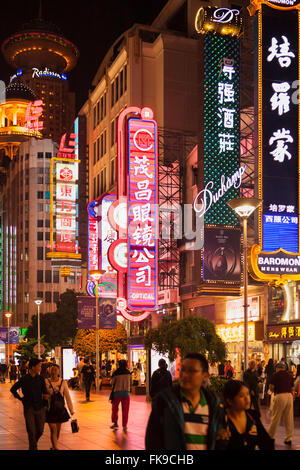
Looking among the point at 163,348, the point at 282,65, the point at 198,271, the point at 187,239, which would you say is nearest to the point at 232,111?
the point at 282,65

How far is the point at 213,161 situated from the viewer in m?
36.4

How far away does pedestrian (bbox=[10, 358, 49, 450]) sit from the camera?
12906mm

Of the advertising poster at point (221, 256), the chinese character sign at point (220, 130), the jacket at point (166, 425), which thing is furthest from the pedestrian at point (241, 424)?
the chinese character sign at point (220, 130)

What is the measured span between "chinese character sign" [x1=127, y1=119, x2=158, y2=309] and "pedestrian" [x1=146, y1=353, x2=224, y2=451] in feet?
114

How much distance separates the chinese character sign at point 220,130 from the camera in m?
36.3

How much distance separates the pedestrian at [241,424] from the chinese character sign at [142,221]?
33.8 metres

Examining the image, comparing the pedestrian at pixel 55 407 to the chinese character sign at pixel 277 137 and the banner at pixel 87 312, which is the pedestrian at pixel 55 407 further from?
the banner at pixel 87 312

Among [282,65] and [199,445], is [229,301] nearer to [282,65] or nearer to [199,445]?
[282,65]

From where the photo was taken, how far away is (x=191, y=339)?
71.3 ft

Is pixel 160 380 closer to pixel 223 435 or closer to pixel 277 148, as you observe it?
pixel 223 435

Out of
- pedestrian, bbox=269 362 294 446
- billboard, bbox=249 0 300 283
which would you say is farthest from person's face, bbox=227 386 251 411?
billboard, bbox=249 0 300 283

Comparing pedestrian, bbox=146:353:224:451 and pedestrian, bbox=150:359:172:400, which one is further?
pedestrian, bbox=150:359:172:400

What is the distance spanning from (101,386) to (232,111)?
56.2ft

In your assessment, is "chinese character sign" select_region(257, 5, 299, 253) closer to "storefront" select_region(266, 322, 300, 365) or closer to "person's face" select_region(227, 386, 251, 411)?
"storefront" select_region(266, 322, 300, 365)
